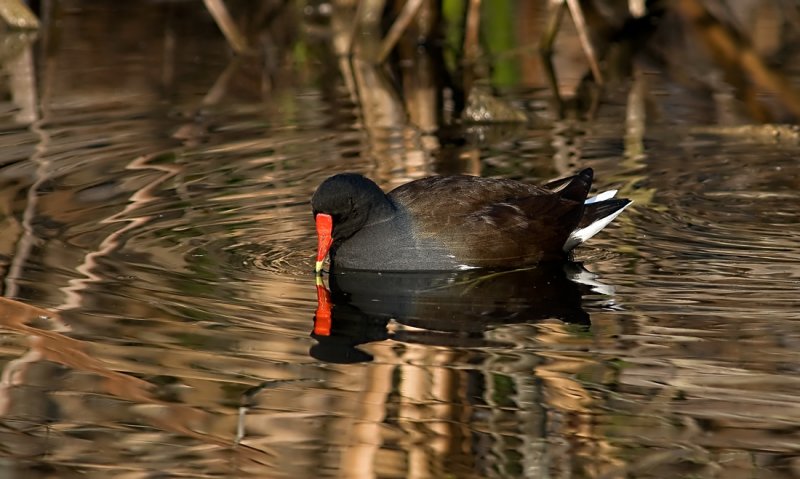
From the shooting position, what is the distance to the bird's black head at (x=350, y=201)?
5.46 metres

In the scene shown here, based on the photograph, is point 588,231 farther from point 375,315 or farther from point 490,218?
point 375,315

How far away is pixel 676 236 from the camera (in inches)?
231

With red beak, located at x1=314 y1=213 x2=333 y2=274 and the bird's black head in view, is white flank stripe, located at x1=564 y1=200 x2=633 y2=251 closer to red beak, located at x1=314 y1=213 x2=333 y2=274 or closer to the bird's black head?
the bird's black head

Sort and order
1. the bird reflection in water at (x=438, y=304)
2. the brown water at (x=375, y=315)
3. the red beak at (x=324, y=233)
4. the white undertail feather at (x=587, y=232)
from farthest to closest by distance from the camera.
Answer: the white undertail feather at (x=587, y=232) → the red beak at (x=324, y=233) → the bird reflection in water at (x=438, y=304) → the brown water at (x=375, y=315)

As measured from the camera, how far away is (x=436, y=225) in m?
5.50

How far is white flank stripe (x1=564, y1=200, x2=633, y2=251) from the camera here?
5.77 metres

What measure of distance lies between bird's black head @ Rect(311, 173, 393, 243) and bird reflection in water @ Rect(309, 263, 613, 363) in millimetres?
225

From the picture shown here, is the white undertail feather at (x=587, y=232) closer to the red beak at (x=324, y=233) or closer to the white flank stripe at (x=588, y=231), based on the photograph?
the white flank stripe at (x=588, y=231)

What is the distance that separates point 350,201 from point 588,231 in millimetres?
1024

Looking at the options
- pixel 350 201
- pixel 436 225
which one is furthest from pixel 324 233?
pixel 436 225

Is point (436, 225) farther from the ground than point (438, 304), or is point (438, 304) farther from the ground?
point (436, 225)

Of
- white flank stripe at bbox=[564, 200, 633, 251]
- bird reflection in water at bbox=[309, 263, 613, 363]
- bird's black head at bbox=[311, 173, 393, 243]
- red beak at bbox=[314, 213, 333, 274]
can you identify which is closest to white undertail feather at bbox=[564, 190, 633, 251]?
white flank stripe at bbox=[564, 200, 633, 251]

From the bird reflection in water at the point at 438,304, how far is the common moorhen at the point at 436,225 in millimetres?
65

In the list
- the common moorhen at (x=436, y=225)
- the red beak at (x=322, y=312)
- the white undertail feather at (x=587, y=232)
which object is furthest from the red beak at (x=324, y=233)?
the white undertail feather at (x=587, y=232)
